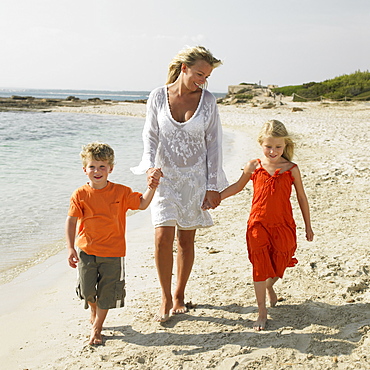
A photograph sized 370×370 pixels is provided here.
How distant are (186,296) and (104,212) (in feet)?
4.14

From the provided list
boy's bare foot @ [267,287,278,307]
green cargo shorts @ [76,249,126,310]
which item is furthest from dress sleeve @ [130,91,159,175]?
boy's bare foot @ [267,287,278,307]

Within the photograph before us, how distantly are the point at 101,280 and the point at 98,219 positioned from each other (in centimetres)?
42

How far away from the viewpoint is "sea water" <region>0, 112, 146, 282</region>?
5.71m

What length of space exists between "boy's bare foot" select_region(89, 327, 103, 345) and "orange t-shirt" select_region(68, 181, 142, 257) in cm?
54

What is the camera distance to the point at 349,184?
769 centimetres

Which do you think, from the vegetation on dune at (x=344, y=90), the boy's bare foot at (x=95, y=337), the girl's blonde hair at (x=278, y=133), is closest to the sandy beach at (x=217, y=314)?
the boy's bare foot at (x=95, y=337)

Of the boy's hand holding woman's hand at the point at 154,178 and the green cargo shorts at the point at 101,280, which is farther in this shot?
the boy's hand holding woman's hand at the point at 154,178

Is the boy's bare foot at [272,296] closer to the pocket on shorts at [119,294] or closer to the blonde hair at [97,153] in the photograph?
the pocket on shorts at [119,294]

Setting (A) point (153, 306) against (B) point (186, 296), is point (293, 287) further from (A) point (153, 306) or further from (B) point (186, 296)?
(A) point (153, 306)

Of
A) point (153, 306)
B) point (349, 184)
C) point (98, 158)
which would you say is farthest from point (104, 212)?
point (349, 184)

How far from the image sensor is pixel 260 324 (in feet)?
10.7

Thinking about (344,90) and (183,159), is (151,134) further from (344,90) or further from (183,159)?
(344,90)

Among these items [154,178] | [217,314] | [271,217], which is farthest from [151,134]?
[217,314]

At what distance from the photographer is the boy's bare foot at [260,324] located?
3.23 metres
